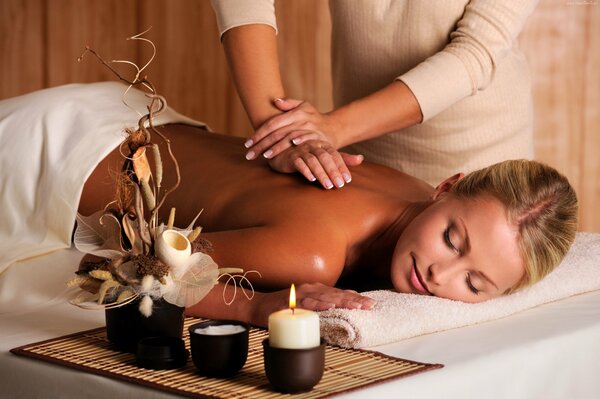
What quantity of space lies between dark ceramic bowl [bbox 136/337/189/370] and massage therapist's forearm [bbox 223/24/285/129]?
2.86ft

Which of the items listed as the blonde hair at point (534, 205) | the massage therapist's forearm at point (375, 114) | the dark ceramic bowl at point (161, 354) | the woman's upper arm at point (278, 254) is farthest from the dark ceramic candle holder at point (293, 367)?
the massage therapist's forearm at point (375, 114)

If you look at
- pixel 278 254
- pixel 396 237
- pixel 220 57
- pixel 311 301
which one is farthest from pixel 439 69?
pixel 220 57

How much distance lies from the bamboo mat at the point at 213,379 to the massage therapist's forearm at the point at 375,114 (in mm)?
727

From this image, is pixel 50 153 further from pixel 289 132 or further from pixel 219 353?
pixel 219 353

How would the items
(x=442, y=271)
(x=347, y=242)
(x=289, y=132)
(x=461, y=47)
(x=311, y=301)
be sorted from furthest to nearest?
(x=461, y=47)
(x=289, y=132)
(x=347, y=242)
(x=442, y=271)
(x=311, y=301)

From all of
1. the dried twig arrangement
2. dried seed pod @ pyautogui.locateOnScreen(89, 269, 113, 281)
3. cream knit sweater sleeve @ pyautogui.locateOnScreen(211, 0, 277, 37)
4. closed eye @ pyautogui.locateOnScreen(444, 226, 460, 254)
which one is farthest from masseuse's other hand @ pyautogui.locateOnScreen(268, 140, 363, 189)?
dried seed pod @ pyautogui.locateOnScreen(89, 269, 113, 281)

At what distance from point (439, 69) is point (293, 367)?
3.73 feet

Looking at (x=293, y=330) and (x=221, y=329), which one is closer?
(x=293, y=330)

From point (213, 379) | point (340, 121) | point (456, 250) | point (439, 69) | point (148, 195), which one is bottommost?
point (213, 379)

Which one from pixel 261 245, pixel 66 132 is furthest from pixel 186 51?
pixel 261 245

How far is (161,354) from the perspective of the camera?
132 centimetres

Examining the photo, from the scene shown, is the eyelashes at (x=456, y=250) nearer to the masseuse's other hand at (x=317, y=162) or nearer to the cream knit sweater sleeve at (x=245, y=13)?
the masseuse's other hand at (x=317, y=162)

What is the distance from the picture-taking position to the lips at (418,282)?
170 cm

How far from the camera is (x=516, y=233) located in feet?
5.61
